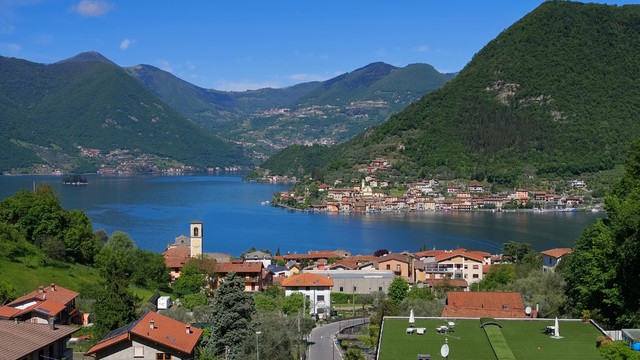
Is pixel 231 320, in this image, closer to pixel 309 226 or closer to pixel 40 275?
pixel 40 275

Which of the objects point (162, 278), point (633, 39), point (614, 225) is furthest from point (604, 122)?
point (614, 225)

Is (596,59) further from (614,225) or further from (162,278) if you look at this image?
(614,225)

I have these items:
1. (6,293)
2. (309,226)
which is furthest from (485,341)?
(309,226)

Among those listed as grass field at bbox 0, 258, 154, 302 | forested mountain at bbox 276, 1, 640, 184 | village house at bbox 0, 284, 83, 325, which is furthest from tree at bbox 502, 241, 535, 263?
forested mountain at bbox 276, 1, 640, 184

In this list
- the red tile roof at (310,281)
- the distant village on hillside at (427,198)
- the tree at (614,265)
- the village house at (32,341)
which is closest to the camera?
the village house at (32,341)

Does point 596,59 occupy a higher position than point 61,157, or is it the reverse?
point 596,59

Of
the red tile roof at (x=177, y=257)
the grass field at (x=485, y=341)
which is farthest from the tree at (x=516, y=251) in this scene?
the grass field at (x=485, y=341)

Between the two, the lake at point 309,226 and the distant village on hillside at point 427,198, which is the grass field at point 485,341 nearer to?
the lake at point 309,226
